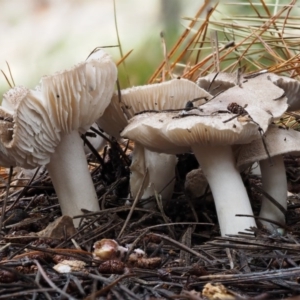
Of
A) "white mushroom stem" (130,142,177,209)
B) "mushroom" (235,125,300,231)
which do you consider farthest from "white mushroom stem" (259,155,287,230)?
"white mushroom stem" (130,142,177,209)

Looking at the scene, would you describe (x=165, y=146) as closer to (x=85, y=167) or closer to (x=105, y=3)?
(x=85, y=167)

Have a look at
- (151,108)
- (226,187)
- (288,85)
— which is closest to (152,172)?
(151,108)

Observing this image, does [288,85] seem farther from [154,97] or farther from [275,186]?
[154,97]

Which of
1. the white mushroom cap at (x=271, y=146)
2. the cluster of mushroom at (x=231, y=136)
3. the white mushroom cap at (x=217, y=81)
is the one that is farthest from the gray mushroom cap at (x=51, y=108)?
the white mushroom cap at (x=271, y=146)

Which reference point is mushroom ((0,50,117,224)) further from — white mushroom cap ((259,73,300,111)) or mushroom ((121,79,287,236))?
white mushroom cap ((259,73,300,111))

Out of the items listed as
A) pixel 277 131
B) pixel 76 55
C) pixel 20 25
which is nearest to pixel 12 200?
pixel 277 131

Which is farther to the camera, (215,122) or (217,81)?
(217,81)
